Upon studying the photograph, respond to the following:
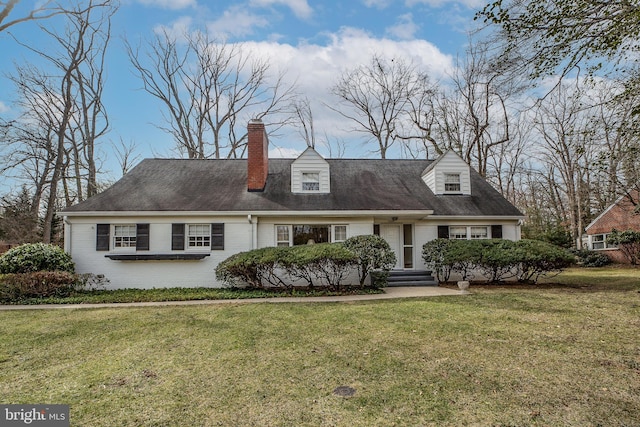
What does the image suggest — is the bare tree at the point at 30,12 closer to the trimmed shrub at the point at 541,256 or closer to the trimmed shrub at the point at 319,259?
the trimmed shrub at the point at 319,259

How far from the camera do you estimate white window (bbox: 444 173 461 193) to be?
14945 millimetres

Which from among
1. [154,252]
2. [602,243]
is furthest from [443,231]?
[602,243]

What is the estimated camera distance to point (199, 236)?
12.4 meters

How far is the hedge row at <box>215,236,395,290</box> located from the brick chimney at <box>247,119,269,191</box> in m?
3.44

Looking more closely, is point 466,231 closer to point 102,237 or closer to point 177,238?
point 177,238

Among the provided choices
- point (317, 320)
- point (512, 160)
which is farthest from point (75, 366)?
point (512, 160)

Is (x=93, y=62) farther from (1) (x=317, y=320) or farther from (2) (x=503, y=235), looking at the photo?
(2) (x=503, y=235)

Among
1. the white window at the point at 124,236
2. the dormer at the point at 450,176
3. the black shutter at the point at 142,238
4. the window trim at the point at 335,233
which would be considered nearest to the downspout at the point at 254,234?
the window trim at the point at 335,233

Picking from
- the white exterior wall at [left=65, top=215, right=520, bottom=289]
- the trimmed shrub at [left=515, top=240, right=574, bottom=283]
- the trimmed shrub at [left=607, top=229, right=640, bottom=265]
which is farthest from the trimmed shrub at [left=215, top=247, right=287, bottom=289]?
the trimmed shrub at [left=607, top=229, right=640, bottom=265]

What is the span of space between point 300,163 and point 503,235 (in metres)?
8.51

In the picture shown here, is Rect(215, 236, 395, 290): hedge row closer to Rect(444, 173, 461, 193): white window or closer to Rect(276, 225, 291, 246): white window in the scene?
Rect(276, 225, 291, 246): white window

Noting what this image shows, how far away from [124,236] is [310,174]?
7.16 m

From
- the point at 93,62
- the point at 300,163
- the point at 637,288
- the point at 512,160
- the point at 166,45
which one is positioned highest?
the point at 166,45

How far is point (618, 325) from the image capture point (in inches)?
253
